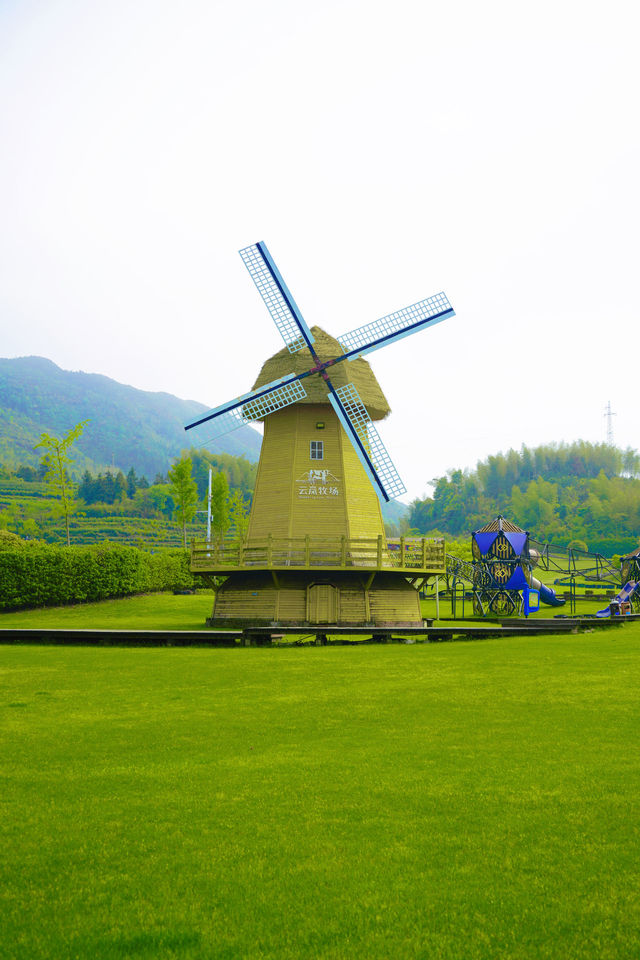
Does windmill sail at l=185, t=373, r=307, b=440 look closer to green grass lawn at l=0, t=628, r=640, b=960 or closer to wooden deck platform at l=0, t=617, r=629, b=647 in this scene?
wooden deck platform at l=0, t=617, r=629, b=647

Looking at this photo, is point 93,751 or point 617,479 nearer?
point 93,751

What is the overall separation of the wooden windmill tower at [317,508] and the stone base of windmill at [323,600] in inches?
1.4

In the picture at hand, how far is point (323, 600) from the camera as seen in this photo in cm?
2748

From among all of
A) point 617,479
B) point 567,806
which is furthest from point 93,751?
point 617,479

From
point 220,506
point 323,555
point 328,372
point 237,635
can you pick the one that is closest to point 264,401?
point 328,372

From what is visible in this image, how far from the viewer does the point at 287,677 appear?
15.1 meters

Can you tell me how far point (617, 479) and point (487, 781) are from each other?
16498cm

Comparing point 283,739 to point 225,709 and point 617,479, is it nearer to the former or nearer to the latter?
point 225,709

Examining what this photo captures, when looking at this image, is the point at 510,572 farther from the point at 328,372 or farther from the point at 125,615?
the point at 125,615

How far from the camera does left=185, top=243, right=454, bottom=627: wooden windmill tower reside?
27.3 metres

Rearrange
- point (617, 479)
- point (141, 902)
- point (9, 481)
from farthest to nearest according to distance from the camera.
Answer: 1. point (9, 481)
2. point (617, 479)
3. point (141, 902)

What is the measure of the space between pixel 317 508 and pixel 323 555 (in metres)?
1.85

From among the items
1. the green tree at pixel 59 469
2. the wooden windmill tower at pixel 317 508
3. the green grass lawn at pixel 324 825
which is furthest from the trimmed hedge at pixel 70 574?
the green grass lawn at pixel 324 825

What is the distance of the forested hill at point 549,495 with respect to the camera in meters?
141
